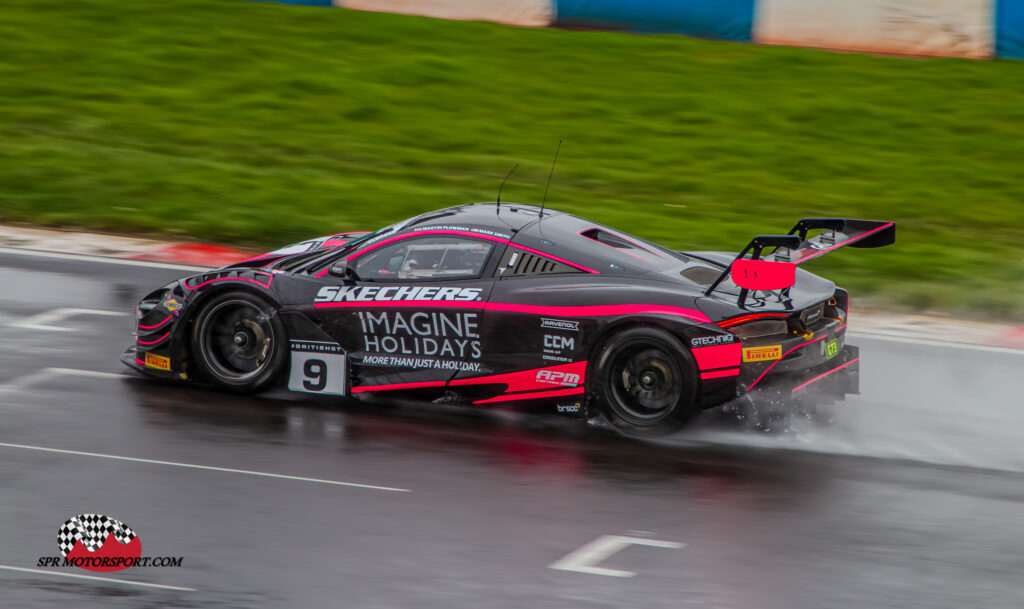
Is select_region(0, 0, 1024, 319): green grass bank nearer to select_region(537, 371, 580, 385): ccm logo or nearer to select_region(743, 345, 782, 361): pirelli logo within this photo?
select_region(743, 345, 782, 361): pirelli logo

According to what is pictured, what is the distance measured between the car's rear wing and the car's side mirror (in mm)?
2397

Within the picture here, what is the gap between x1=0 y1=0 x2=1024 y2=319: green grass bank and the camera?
569 inches

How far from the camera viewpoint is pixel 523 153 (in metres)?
17.1

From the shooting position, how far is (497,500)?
7180mm

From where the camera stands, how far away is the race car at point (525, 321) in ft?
26.0

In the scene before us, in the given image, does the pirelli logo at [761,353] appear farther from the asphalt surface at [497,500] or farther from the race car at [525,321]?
the asphalt surface at [497,500]

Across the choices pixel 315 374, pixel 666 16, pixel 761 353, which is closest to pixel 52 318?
pixel 315 374

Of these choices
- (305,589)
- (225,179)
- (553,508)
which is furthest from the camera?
(225,179)

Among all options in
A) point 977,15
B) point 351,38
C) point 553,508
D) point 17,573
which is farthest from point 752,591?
point 351,38

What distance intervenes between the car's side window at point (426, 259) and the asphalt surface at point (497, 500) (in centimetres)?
98

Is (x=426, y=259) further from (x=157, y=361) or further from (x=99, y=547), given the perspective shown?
(x=99, y=547)

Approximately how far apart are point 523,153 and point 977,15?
6.99 metres

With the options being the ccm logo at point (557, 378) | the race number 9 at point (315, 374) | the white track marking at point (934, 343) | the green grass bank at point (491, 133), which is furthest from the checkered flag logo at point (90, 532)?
the green grass bank at point (491, 133)

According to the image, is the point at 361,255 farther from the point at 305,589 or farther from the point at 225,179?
the point at 225,179
